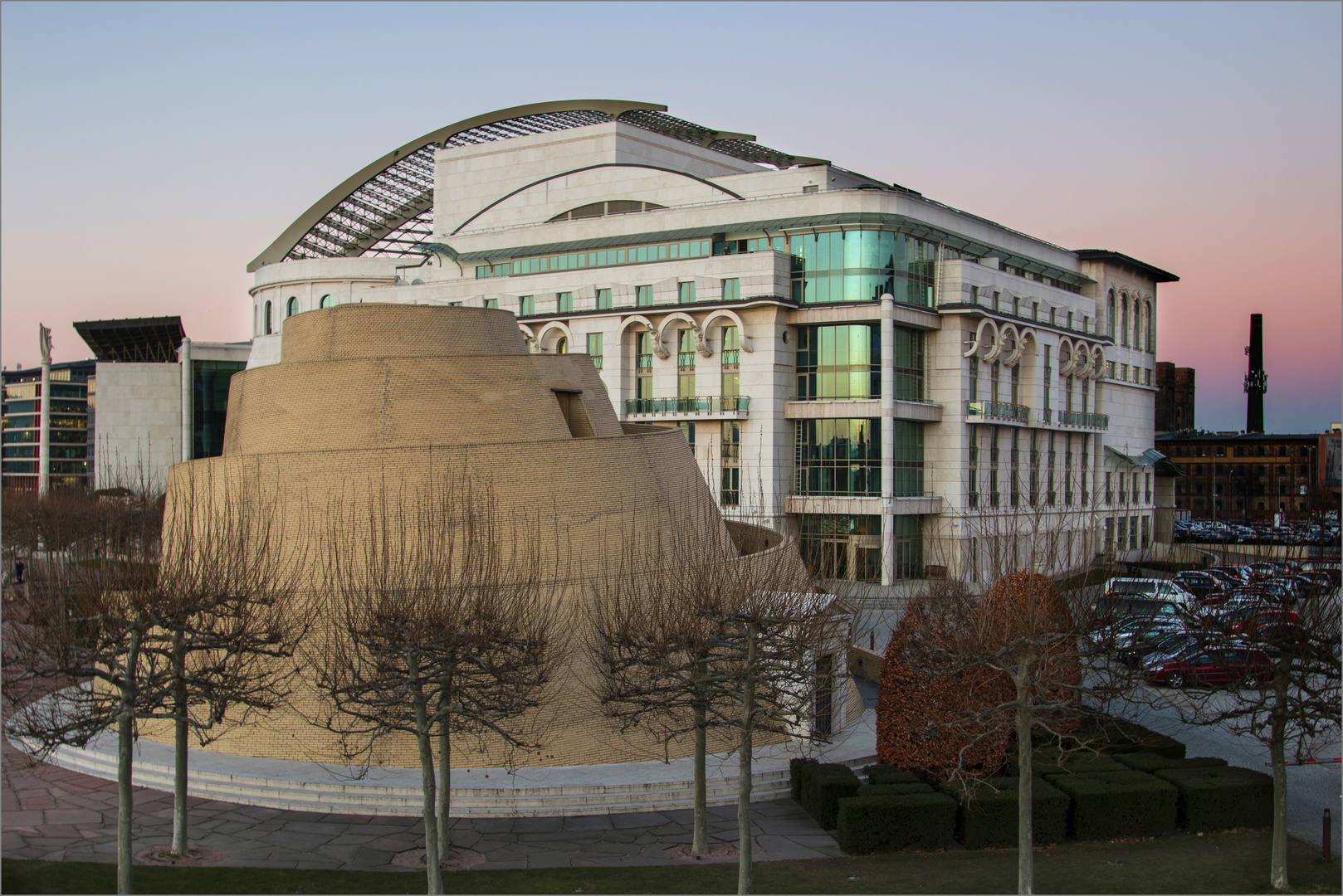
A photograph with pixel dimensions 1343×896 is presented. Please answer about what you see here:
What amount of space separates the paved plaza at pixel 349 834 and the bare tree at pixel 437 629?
3.85 feet

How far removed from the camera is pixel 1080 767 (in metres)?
24.4

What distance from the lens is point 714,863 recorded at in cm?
2055

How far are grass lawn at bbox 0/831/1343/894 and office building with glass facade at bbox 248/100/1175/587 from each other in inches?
1107

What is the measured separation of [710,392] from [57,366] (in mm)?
158286

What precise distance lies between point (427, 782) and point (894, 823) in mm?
8669

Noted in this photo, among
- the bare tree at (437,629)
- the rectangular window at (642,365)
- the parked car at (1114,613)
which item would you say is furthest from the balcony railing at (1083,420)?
the bare tree at (437,629)

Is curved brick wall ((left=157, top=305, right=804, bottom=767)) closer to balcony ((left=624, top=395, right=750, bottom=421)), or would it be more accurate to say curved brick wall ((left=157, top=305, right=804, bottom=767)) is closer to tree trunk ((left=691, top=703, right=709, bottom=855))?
tree trunk ((left=691, top=703, right=709, bottom=855))

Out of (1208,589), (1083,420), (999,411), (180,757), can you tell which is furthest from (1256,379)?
(180,757)

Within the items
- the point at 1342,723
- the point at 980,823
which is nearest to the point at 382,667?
the point at 980,823

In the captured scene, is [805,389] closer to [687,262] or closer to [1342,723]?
[687,262]

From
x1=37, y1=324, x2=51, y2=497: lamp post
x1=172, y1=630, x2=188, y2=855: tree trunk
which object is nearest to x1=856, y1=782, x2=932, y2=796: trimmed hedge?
x1=172, y1=630, x2=188, y2=855: tree trunk

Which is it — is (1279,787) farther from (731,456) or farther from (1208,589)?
(731,456)

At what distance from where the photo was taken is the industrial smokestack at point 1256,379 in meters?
141

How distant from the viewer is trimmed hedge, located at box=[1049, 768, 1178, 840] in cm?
2230
